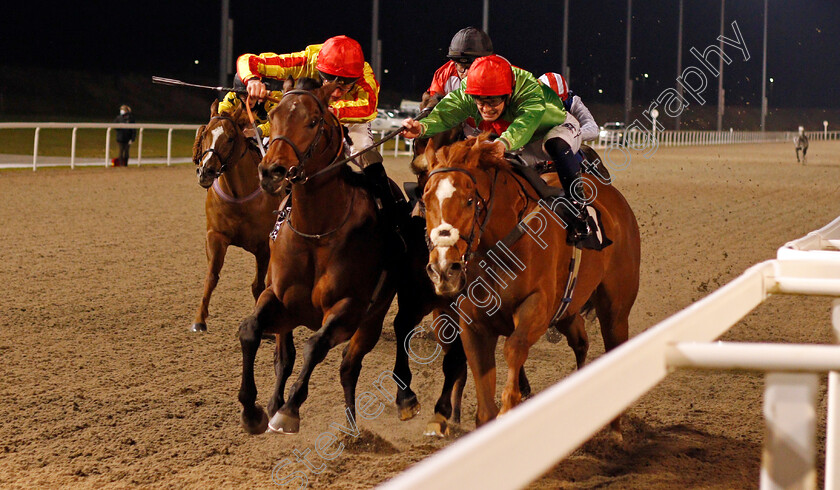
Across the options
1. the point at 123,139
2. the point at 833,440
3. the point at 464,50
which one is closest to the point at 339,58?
the point at 464,50

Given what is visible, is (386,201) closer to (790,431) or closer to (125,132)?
(790,431)

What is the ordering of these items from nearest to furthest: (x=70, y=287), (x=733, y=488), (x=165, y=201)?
1. (x=733, y=488)
2. (x=70, y=287)
3. (x=165, y=201)

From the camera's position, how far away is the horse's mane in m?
3.68

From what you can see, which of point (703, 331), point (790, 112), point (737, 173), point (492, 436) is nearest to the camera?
point (492, 436)

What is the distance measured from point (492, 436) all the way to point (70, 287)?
24.3 feet

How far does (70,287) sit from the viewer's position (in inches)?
307

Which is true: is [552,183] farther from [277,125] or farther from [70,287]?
[70,287]

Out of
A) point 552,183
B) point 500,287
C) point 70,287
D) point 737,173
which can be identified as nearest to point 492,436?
point 500,287

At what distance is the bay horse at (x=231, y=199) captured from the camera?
6559 mm

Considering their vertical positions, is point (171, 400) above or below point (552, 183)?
below

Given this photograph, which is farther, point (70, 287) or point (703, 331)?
point (70, 287)

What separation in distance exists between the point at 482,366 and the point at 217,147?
344cm

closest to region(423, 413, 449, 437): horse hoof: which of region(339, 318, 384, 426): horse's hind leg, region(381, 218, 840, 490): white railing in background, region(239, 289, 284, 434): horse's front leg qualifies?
region(339, 318, 384, 426): horse's hind leg

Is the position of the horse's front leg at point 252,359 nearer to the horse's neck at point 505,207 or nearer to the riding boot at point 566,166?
the horse's neck at point 505,207
